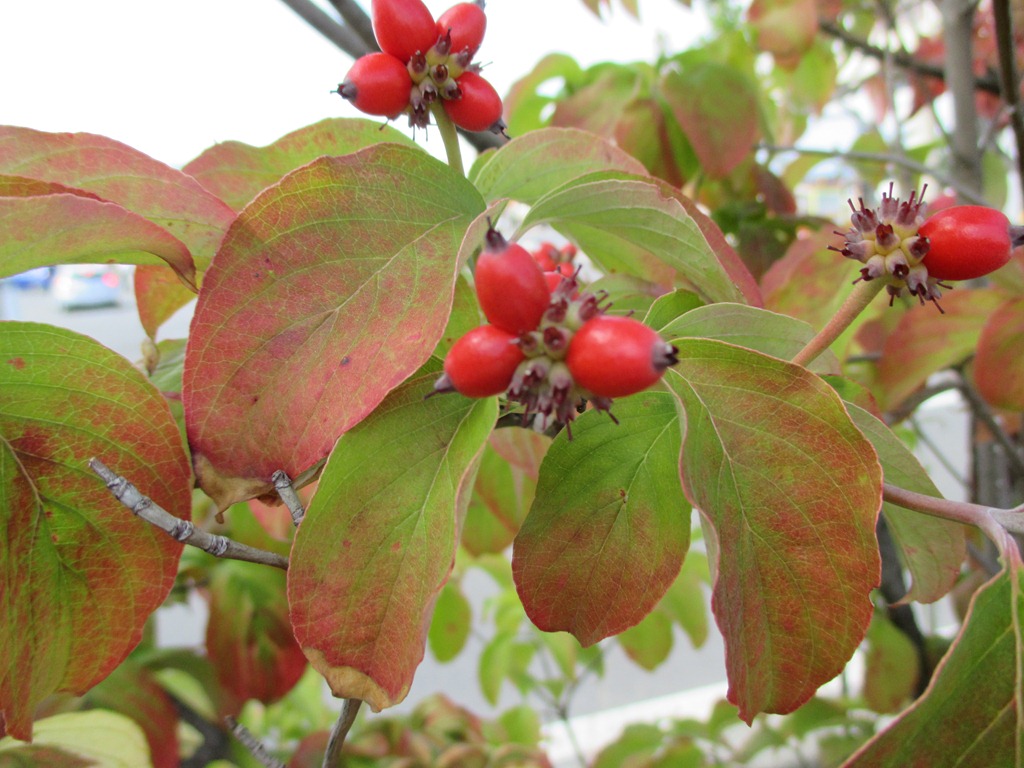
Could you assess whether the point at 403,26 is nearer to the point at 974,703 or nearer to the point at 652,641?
Answer: the point at 974,703

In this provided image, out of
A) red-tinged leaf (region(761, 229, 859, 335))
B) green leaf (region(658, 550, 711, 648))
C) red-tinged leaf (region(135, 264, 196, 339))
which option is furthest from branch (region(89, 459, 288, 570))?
green leaf (region(658, 550, 711, 648))

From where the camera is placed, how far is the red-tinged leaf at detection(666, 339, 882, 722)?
0.24 metres

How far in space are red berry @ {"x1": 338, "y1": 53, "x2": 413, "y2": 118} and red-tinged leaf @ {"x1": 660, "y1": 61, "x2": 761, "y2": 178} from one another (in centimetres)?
40

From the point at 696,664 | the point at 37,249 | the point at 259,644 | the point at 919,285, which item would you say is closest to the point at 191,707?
the point at 259,644

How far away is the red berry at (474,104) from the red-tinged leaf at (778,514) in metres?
0.12

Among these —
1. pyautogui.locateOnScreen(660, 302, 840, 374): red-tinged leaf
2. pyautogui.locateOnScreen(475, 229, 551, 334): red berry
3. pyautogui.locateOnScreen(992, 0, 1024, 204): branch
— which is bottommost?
pyautogui.locateOnScreen(475, 229, 551, 334): red berry

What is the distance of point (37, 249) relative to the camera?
0.79 feet

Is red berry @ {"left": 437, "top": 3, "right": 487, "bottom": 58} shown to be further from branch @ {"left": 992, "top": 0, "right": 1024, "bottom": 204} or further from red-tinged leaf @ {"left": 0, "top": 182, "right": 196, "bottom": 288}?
branch @ {"left": 992, "top": 0, "right": 1024, "bottom": 204}

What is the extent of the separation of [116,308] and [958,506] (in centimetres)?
560

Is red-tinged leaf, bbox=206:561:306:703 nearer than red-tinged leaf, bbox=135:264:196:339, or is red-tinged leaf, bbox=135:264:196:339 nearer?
red-tinged leaf, bbox=135:264:196:339

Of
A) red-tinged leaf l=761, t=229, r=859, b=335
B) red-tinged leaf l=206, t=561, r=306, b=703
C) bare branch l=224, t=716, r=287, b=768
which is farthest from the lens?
red-tinged leaf l=206, t=561, r=306, b=703

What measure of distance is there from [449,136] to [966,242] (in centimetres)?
19

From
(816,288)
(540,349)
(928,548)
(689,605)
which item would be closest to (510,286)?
(540,349)

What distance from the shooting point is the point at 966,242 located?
0.24 meters
